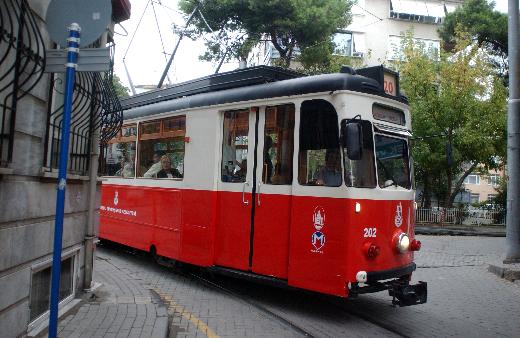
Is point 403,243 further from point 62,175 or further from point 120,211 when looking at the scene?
point 120,211

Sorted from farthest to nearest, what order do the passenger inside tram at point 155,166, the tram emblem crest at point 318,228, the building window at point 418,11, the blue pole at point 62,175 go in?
the building window at point 418,11 → the passenger inside tram at point 155,166 → the tram emblem crest at point 318,228 → the blue pole at point 62,175

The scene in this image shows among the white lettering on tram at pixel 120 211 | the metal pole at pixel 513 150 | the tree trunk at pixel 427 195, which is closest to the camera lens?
the white lettering on tram at pixel 120 211

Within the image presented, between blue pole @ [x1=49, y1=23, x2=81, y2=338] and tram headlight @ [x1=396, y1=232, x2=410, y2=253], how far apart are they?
4.45 meters

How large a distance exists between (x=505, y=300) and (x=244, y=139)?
204 inches

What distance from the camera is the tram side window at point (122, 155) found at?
979cm

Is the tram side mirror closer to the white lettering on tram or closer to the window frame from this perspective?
the window frame

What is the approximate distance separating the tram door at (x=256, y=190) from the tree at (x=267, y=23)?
582 inches

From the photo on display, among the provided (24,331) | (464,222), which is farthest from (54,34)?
(464,222)

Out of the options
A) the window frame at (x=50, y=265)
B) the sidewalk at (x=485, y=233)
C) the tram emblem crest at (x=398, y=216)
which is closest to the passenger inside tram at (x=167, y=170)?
the window frame at (x=50, y=265)

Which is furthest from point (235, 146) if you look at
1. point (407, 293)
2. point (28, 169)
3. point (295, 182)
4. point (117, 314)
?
point (28, 169)

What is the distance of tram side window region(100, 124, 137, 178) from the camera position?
979 centimetres

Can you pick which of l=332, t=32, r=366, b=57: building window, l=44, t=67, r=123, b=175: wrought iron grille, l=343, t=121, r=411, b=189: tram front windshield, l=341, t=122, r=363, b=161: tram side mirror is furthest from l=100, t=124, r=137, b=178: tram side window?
l=332, t=32, r=366, b=57: building window

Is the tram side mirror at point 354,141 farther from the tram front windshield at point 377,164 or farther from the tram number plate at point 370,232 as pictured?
the tram number plate at point 370,232

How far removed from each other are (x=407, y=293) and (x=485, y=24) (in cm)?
2399
